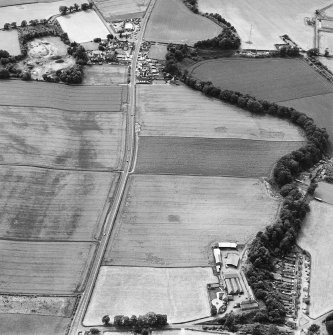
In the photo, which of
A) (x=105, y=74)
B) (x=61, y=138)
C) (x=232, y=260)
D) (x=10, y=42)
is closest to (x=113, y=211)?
(x=232, y=260)

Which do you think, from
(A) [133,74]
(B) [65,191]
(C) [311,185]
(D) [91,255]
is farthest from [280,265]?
(A) [133,74]

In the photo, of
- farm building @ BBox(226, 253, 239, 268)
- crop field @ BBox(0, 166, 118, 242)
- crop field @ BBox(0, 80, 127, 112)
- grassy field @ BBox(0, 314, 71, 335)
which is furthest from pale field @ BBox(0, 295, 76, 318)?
crop field @ BBox(0, 80, 127, 112)

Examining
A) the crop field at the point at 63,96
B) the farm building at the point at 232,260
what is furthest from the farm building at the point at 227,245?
the crop field at the point at 63,96

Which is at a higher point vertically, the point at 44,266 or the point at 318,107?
the point at 318,107

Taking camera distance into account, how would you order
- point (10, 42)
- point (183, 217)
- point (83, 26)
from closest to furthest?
point (183, 217)
point (10, 42)
point (83, 26)

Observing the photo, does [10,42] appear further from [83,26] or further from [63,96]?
[63,96]

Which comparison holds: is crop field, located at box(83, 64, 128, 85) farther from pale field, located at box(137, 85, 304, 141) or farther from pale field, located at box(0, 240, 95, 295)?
pale field, located at box(0, 240, 95, 295)
